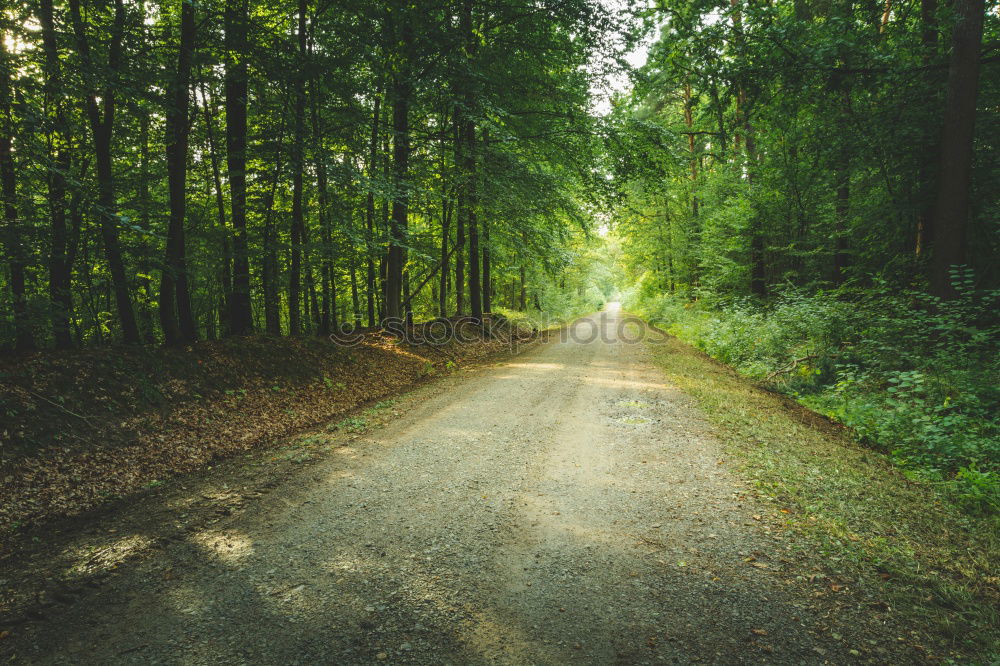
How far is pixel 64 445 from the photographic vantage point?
4746 mm

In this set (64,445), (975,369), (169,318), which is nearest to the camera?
(64,445)

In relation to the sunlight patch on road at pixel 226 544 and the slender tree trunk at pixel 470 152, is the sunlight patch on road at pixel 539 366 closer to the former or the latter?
the slender tree trunk at pixel 470 152

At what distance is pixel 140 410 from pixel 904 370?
1170 cm

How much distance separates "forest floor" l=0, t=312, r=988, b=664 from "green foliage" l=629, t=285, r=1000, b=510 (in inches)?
42.5

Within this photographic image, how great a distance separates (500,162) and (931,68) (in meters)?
9.54

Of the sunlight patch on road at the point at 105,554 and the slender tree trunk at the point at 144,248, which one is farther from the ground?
the slender tree trunk at the point at 144,248

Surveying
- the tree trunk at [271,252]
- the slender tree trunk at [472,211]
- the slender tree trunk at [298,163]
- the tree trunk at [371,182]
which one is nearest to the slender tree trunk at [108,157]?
the tree trunk at [271,252]

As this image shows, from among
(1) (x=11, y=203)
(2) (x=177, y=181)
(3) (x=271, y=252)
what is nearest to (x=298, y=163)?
(2) (x=177, y=181)

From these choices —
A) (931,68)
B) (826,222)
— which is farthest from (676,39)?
(826,222)

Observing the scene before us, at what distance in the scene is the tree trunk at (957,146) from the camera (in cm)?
685

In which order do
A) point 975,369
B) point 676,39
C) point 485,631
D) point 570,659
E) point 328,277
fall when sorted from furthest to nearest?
point 328,277
point 676,39
point 975,369
point 485,631
point 570,659

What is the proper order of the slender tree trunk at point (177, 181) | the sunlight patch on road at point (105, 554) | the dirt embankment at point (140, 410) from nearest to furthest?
the sunlight patch on road at point (105, 554) → the dirt embankment at point (140, 410) → the slender tree trunk at point (177, 181)

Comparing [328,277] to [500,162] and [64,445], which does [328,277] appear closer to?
[500,162]

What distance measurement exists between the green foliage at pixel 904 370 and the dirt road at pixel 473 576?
2353mm
